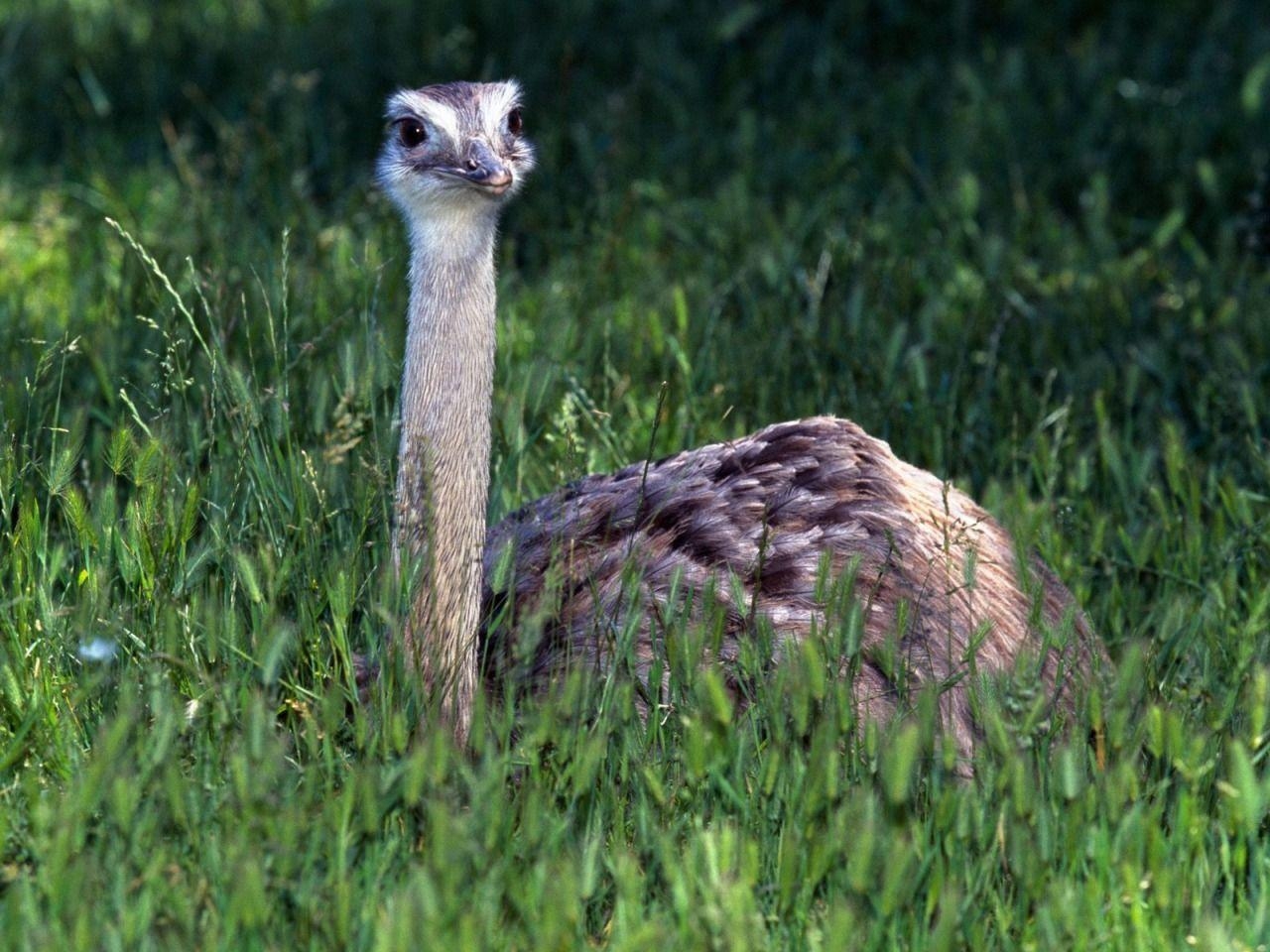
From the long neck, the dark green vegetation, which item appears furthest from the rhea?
the dark green vegetation

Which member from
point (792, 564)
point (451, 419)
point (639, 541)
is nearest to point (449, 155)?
point (451, 419)

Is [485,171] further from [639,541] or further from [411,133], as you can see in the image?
[639,541]

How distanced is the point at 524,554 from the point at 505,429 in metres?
0.59

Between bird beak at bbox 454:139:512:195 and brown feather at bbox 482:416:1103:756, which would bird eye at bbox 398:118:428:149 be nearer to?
bird beak at bbox 454:139:512:195

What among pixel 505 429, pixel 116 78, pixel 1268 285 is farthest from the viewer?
pixel 116 78

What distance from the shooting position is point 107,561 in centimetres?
362

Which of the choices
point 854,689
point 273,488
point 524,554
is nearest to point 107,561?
point 273,488

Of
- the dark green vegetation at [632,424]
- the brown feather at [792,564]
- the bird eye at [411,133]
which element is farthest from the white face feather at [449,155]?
the brown feather at [792,564]

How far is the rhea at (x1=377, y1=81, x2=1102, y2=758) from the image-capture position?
11.4 feet

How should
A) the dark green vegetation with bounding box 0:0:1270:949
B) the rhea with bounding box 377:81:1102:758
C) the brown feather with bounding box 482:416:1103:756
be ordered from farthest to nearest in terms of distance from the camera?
the brown feather with bounding box 482:416:1103:756 → the rhea with bounding box 377:81:1102:758 → the dark green vegetation with bounding box 0:0:1270:949

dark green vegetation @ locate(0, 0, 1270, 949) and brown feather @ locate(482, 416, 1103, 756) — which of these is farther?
brown feather @ locate(482, 416, 1103, 756)

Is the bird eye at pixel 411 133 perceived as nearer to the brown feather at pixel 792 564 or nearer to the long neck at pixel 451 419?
the long neck at pixel 451 419

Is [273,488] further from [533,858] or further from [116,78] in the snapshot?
[116,78]

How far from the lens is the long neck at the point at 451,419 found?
352 centimetres
